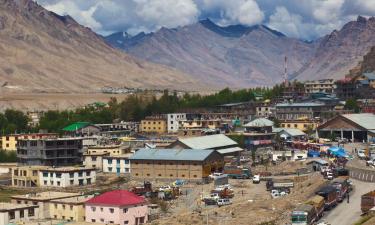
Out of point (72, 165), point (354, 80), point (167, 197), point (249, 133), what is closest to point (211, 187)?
point (167, 197)

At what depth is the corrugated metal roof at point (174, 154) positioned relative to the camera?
7888 centimetres

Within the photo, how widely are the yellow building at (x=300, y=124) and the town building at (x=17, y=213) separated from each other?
64.3 m

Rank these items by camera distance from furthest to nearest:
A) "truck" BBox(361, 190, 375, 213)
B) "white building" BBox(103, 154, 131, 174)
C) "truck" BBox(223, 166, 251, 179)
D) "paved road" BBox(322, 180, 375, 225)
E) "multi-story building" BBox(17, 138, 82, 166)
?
"multi-story building" BBox(17, 138, 82, 166)
"white building" BBox(103, 154, 131, 174)
"truck" BBox(223, 166, 251, 179)
"truck" BBox(361, 190, 375, 213)
"paved road" BBox(322, 180, 375, 225)

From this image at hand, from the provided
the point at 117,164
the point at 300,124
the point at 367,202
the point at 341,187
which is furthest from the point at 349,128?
the point at 367,202

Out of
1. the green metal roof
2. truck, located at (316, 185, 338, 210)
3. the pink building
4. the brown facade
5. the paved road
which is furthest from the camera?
the green metal roof

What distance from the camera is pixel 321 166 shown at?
77.4 metres

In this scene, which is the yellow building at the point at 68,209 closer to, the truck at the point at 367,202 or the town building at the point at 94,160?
the truck at the point at 367,202

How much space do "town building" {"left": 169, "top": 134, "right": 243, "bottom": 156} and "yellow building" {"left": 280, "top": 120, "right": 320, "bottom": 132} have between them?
2326 centimetres

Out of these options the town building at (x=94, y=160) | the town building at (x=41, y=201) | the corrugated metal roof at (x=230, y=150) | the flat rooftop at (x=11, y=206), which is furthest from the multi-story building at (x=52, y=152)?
the flat rooftop at (x=11, y=206)

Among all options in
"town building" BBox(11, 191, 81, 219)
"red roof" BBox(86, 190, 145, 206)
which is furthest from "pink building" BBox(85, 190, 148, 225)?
"town building" BBox(11, 191, 81, 219)

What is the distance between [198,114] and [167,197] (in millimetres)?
65319

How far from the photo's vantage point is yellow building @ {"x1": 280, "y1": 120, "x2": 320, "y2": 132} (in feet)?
379

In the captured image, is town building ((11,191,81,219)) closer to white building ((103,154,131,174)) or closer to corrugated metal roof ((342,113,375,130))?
white building ((103,154,131,174))

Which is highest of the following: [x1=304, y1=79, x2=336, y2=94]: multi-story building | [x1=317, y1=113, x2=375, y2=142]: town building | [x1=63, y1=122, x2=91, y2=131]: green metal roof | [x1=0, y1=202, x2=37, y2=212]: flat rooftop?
[x1=304, y1=79, x2=336, y2=94]: multi-story building
